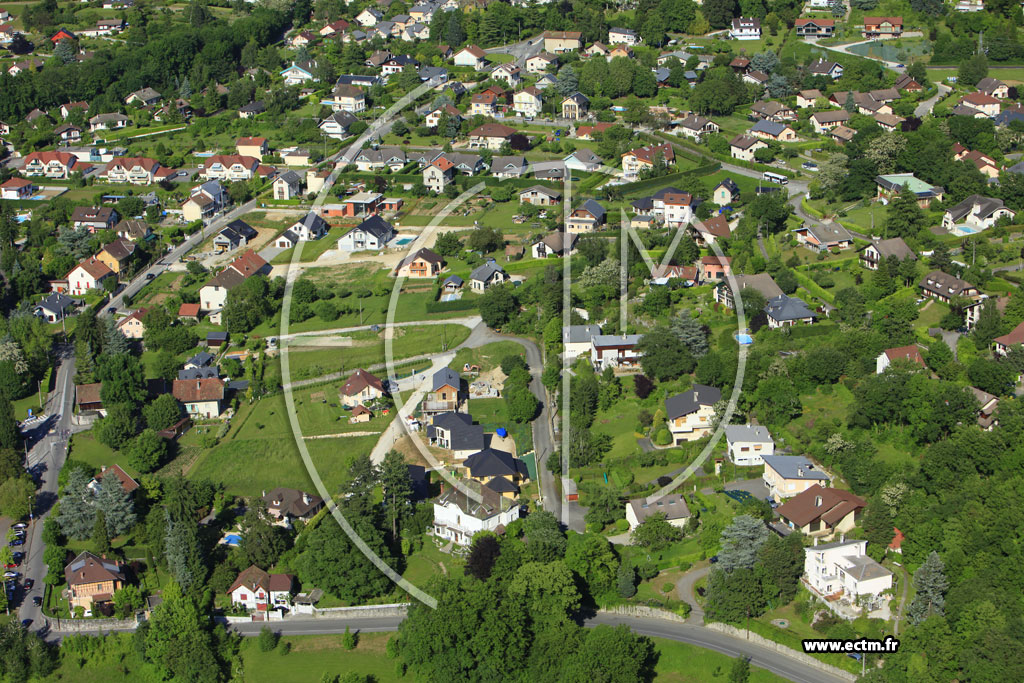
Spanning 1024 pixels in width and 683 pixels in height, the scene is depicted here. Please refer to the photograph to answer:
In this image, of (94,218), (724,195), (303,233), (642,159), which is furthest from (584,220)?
(94,218)

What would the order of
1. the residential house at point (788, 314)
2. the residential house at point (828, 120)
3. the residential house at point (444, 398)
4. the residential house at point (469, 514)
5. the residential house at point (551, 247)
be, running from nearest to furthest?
the residential house at point (469, 514) → the residential house at point (444, 398) → the residential house at point (788, 314) → the residential house at point (551, 247) → the residential house at point (828, 120)

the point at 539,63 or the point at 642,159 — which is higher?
the point at 539,63

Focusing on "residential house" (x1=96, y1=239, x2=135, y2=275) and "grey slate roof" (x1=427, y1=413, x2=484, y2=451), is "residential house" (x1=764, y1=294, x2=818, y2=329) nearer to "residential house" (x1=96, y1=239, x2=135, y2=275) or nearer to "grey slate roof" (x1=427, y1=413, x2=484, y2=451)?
"grey slate roof" (x1=427, y1=413, x2=484, y2=451)

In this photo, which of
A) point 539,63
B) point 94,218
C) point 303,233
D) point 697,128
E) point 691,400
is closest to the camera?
point 691,400

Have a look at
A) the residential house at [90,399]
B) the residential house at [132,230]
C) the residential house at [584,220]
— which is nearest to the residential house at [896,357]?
the residential house at [584,220]

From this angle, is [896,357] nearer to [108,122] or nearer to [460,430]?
[460,430]

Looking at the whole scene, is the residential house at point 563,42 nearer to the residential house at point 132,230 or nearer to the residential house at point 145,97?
the residential house at point 145,97

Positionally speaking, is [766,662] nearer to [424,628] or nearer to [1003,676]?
[1003,676]

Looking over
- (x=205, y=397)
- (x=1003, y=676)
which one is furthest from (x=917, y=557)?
(x=205, y=397)
